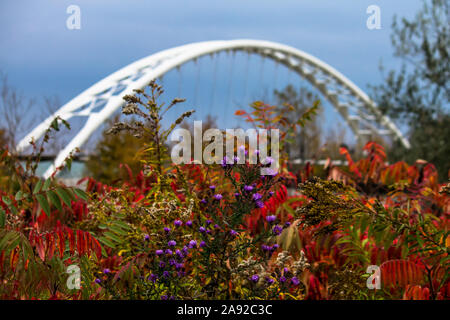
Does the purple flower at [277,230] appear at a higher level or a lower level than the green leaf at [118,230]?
higher

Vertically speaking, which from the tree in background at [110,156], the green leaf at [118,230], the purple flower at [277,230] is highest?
the tree in background at [110,156]

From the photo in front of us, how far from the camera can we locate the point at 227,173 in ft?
8.25

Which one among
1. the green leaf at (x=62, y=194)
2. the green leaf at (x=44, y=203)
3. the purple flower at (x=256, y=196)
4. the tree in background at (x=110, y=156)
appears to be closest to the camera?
the purple flower at (x=256, y=196)

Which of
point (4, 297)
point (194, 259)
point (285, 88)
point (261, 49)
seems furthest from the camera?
point (285, 88)

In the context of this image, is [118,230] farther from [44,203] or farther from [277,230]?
[277,230]

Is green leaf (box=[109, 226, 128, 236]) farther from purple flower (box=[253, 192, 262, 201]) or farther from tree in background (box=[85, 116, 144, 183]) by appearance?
tree in background (box=[85, 116, 144, 183])

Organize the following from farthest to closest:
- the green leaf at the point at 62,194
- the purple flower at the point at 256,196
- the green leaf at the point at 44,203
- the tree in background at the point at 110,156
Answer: the tree in background at the point at 110,156 < the green leaf at the point at 62,194 < the green leaf at the point at 44,203 < the purple flower at the point at 256,196

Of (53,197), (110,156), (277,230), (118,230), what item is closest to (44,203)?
(53,197)

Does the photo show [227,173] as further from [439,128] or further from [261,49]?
[261,49]

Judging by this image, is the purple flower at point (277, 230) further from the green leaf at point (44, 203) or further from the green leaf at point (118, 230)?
the green leaf at point (44, 203)

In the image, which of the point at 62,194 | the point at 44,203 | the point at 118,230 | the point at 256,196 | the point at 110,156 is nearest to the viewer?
the point at 256,196

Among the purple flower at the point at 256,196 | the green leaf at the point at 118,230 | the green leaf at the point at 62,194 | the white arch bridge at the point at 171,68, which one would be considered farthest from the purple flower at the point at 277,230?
the white arch bridge at the point at 171,68
